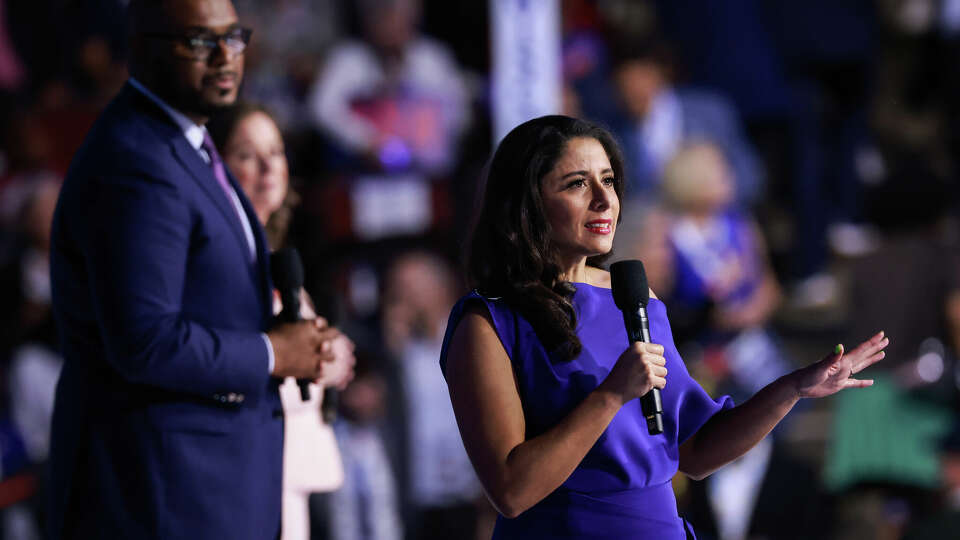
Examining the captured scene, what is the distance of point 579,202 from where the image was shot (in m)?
2.44

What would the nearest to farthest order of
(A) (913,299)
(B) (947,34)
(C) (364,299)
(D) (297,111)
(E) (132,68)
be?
(E) (132,68) < (A) (913,299) < (C) (364,299) < (D) (297,111) < (B) (947,34)

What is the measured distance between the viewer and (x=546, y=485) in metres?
2.26

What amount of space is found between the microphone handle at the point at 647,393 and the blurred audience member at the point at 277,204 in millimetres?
1065

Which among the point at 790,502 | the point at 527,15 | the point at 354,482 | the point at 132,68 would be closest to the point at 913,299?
the point at 790,502

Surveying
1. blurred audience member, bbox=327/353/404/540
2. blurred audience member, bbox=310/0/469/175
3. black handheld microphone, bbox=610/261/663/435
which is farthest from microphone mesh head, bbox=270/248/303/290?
blurred audience member, bbox=310/0/469/175

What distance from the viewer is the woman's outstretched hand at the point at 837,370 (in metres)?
2.39

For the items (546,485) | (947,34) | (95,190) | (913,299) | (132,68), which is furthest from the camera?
(947,34)

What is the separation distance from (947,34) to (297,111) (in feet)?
14.0

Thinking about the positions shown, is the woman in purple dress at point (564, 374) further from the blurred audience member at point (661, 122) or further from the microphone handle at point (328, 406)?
the blurred audience member at point (661, 122)

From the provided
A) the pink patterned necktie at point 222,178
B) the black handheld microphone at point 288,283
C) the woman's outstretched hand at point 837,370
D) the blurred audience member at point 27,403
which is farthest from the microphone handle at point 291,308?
the blurred audience member at point 27,403

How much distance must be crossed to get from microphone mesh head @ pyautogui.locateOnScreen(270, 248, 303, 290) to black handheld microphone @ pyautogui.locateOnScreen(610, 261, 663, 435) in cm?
65

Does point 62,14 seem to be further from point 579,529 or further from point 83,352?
point 579,529

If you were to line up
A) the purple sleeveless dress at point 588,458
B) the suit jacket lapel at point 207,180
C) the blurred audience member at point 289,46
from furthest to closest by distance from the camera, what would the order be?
the blurred audience member at point 289,46, the suit jacket lapel at point 207,180, the purple sleeveless dress at point 588,458

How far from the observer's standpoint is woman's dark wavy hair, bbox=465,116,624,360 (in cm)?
240
